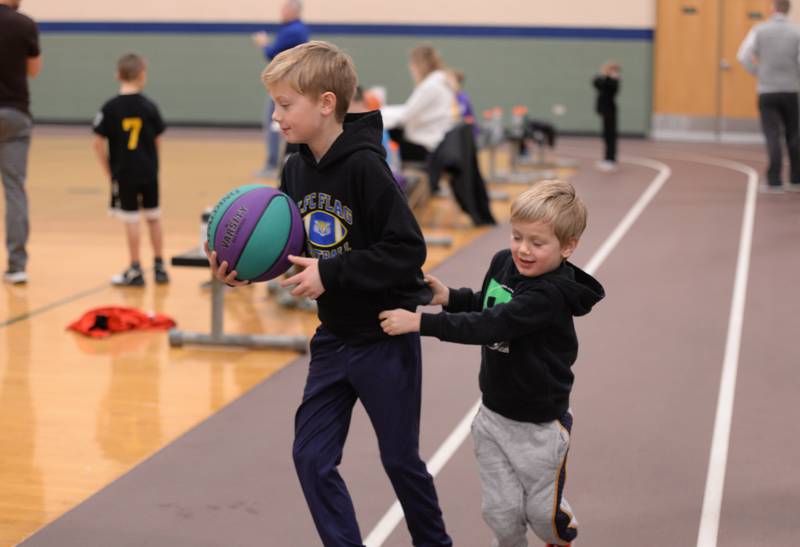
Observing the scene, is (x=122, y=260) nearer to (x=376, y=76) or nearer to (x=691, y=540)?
(x=691, y=540)

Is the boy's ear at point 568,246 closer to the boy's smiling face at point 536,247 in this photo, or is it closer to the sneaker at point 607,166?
the boy's smiling face at point 536,247

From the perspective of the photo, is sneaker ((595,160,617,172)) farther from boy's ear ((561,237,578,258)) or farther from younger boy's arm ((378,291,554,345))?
younger boy's arm ((378,291,554,345))

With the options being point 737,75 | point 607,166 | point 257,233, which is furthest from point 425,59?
point 737,75

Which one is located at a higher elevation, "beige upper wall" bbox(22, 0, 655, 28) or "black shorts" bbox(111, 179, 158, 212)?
"beige upper wall" bbox(22, 0, 655, 28)

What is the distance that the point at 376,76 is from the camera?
22.2 metres

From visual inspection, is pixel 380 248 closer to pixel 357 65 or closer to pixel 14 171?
pixel 14 171

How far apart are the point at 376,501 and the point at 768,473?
165cm

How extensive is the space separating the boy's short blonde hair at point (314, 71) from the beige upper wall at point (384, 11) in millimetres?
18294

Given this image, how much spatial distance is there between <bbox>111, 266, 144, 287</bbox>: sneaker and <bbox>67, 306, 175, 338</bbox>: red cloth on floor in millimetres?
1099

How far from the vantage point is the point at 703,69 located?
805 inches

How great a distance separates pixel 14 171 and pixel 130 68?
1.20 m

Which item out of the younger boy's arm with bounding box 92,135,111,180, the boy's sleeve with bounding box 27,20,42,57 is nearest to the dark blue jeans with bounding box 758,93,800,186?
the younger boy's arm with bounding box 92,135,111,180

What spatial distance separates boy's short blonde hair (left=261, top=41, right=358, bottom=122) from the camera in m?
3.36

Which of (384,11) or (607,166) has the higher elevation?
(384,11)
